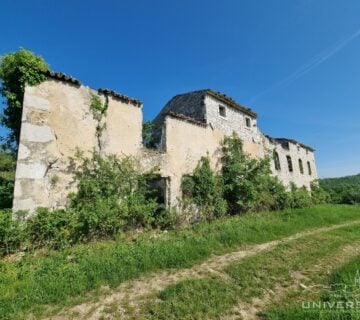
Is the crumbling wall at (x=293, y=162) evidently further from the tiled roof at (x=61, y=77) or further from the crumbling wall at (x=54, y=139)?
the tiled roof at (x=61, y=77)

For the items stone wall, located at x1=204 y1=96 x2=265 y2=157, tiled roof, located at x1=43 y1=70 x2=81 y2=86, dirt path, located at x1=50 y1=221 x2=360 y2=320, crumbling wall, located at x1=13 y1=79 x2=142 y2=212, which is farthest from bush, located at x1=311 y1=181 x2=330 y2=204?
tiled roof, located at x1=43 y1=70 x2=81 y2=86

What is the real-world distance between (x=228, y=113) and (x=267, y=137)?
6.40 meters

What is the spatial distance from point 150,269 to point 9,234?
3.69 meters

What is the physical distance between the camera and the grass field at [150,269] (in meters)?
3.92

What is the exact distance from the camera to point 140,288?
4.52m

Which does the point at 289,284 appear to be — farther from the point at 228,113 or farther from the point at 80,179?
the point at 228,113

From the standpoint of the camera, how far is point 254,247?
699 centimetres

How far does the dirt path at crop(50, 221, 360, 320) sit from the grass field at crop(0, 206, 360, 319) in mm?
214

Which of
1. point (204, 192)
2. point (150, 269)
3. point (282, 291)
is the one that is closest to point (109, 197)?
point (150, 269)

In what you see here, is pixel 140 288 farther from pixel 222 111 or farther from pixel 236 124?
pixel 236 124

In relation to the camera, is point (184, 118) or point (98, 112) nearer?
point (98, 112)

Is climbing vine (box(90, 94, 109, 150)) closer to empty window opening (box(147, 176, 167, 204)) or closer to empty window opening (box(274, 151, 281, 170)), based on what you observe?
empty window opening (box(147, 176, 167, 204))

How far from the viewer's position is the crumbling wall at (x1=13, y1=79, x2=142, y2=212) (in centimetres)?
666

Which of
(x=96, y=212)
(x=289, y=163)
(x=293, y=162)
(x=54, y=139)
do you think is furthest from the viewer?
(x=293, y=162)
